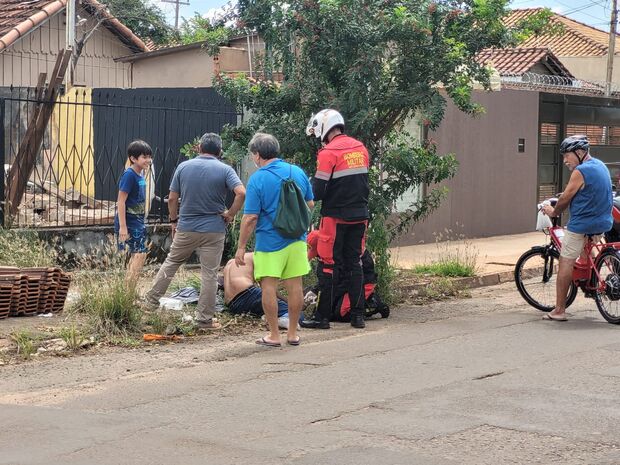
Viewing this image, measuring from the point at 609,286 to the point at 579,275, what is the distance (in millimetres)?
438

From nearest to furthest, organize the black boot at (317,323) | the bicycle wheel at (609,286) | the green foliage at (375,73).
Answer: the black boot at (317,323) < the bicycle wheel at (609,286) < the green foliage at (375,73)

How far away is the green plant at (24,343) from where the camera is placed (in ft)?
29.6

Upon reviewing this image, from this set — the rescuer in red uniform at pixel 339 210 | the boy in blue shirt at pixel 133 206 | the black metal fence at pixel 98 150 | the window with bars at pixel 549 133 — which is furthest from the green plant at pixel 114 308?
the window with bars at pixel 549 133

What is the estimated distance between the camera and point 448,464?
574cm

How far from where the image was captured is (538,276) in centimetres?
1195

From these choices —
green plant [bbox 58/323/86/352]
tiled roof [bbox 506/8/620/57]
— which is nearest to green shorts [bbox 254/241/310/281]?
green plant [bbox 58/323/86/352]

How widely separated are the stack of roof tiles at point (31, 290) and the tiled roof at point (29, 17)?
1193cm

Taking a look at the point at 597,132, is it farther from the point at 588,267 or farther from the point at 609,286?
the point at 609,286

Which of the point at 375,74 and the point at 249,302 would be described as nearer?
the point at 249,302

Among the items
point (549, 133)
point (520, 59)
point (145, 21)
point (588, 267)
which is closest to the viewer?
point (588, 267)

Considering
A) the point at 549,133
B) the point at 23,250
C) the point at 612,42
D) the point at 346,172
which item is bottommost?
the point at 23,250

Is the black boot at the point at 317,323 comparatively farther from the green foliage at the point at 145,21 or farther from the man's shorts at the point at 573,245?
the green foliage at the point at 145,21

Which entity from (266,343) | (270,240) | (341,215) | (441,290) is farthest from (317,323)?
(441,290)

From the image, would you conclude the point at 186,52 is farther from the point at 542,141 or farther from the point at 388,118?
the point at 388,118
